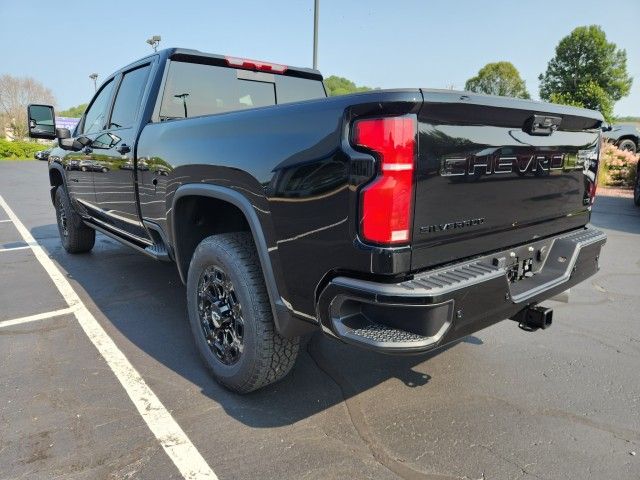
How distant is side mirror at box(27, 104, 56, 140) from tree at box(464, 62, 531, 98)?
4522 centimetres

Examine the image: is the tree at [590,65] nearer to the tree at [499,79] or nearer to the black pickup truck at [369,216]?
the tree at [499,79]

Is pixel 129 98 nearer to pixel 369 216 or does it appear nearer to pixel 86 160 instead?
pixel 86 160

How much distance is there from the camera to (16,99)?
51656mm

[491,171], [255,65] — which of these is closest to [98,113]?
[255,65]

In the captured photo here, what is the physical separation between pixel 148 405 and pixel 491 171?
6.98ft

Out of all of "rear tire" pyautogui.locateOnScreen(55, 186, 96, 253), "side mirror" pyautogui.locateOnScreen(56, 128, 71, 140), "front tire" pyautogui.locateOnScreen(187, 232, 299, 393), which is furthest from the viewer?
"rear tire" pyautogui.locateOnScreen(55, 186, 96, 253)

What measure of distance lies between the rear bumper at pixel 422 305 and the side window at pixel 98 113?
350 cm

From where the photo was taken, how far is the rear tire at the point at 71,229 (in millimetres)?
5504

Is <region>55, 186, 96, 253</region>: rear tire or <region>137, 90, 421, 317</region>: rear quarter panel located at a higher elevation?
<region>137, 90, 421, 317</region>: rear quarter panel

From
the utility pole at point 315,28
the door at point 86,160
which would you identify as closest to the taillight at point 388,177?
the door at point 86,160

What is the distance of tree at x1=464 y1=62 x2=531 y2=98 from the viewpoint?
45.4 m

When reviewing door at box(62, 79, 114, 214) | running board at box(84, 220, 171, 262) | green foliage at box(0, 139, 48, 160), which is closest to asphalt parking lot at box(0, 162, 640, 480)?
running board at box(84, 220, 171, 262)

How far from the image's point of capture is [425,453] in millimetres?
2199

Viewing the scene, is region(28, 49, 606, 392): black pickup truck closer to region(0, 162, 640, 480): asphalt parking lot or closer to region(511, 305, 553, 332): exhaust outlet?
region(511, 305, 553, 332): exhaust outlet
